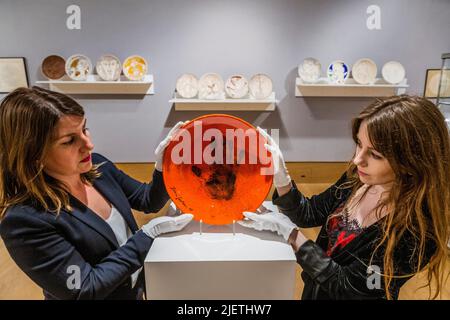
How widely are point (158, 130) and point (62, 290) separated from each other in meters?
2.32

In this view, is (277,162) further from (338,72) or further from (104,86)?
(104,86)

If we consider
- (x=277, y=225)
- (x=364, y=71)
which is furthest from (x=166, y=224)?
(x=364, y=71)

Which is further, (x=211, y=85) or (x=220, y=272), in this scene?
(x=211, y=85)

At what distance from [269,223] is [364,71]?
2.34 m

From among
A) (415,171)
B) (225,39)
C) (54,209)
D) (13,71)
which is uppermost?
(225,39)

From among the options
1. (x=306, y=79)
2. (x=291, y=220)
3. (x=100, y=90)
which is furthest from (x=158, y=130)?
(x=291, y=220)

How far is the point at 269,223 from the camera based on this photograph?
37.4 inches

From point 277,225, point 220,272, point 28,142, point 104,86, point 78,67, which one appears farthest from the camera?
point 104,86

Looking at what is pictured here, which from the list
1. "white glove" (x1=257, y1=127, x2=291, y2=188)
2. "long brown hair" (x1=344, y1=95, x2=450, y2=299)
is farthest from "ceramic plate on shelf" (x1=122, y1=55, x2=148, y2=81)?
"long brown hair" (x1=344, y1=95, x2=450, y2=299)

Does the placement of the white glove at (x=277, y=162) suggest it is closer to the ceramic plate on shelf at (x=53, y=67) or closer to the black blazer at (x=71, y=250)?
the black blazer at (x=71, y=250)

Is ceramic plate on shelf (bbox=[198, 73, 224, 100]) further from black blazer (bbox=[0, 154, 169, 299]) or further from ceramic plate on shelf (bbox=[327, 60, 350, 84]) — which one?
black blazer (bbox=[0, 154, 169, 299])

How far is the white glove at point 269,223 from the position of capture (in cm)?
92

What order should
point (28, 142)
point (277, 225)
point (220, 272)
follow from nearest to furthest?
point (28, 142), point (220, 272), point (277, 225)

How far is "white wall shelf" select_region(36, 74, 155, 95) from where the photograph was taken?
2773 mm
